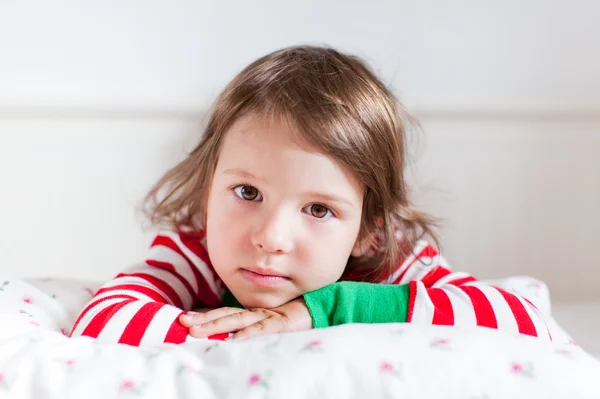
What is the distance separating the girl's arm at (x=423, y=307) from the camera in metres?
0.94

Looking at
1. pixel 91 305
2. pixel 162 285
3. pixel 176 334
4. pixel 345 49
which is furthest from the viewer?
pixel 345 49

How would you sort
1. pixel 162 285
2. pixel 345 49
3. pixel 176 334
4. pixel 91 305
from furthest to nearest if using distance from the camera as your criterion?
pixel 345 49 < pixel 162 285 < pixel 91 305 < pixel 176 334

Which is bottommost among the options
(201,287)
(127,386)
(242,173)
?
(201,287)

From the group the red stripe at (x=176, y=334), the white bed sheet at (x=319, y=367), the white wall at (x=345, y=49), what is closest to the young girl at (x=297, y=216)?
the red stripe at (x=176, y=334)

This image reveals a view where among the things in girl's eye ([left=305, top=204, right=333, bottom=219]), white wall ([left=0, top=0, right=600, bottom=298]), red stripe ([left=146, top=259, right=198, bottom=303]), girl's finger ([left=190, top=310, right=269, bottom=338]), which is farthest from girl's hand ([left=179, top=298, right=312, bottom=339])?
white wall ([left=0, top=0, right=600, bottom=298])

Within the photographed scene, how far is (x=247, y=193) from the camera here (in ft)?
3.19

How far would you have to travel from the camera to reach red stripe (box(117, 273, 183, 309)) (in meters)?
1.09

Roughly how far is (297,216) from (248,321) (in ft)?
0.47

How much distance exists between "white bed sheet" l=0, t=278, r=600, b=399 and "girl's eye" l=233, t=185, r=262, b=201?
0.24 m

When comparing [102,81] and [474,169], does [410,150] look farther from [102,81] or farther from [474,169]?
[102,81]

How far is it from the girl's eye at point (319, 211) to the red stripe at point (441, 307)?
6.6 inches

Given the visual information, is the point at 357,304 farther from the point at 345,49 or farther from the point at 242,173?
the point at 345,49

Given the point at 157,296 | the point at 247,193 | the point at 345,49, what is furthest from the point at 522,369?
the point at 345,49

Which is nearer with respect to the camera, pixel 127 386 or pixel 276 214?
pixel 127 386
